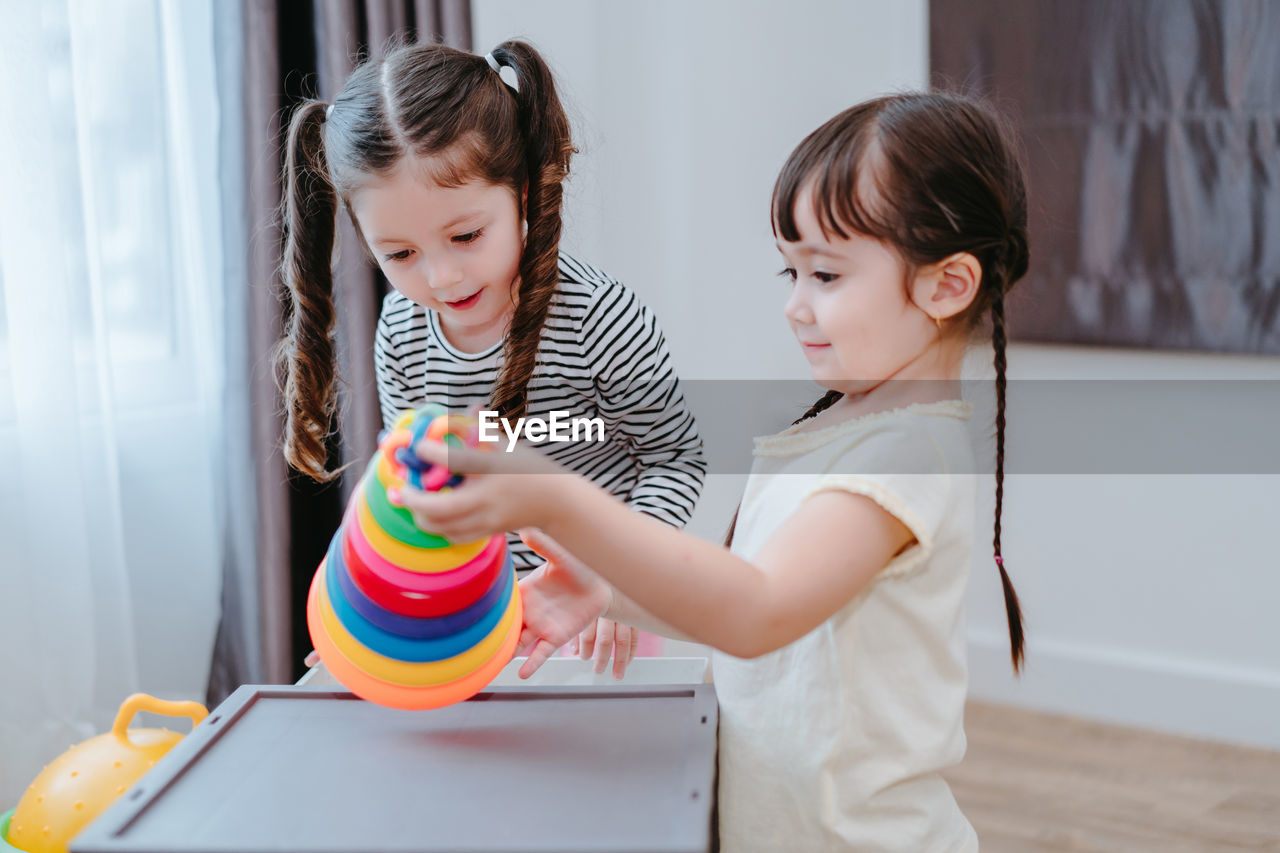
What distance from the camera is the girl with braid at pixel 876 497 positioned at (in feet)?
2.49

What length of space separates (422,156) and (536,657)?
479mm

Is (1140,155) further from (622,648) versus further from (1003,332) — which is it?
(622,648)

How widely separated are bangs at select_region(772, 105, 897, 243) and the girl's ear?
4cm

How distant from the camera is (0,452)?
1.56 m

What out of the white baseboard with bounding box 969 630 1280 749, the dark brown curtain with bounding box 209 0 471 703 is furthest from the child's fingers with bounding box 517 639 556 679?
the white baseboard with bounding box 969 630 1280 749

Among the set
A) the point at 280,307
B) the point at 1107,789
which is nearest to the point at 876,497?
the point at 280,307

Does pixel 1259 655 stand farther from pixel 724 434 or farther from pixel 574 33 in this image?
pixel 574 33

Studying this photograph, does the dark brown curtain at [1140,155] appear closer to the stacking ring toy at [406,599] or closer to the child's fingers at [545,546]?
the child's fingers at [545,546]

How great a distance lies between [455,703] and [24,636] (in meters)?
1.07

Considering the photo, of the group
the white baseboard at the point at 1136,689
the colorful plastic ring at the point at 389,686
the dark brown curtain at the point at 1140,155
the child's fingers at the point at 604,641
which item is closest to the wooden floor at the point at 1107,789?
the white baseboard at the point at 1136,689

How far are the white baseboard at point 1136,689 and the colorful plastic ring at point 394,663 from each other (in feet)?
5.28

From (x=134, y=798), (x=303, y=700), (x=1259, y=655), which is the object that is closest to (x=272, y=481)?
(x=303, y=700)

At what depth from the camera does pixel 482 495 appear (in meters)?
0.64

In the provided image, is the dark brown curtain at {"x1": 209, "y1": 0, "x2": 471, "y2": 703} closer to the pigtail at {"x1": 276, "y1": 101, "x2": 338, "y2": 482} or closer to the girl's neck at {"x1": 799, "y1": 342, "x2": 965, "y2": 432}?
the pigtail at {"x1": 276, "y1": 101, "x2": 338, "y2": 482}
